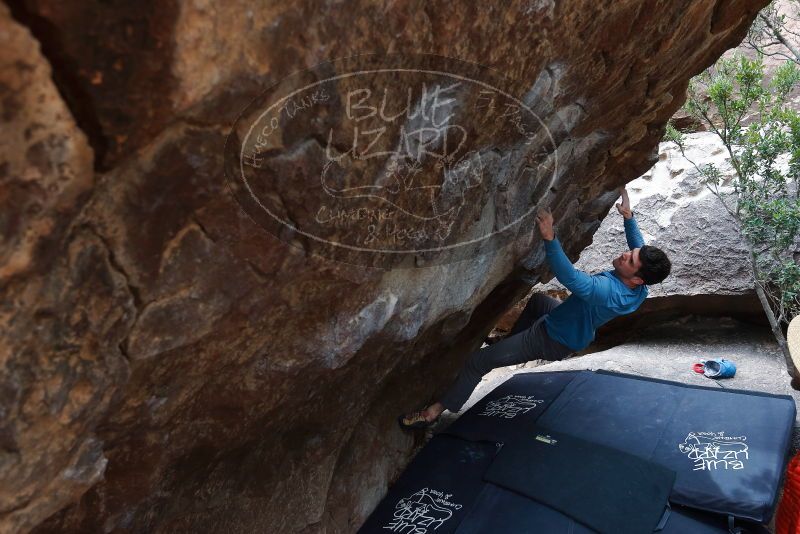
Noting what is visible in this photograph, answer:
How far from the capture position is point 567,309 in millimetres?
3854

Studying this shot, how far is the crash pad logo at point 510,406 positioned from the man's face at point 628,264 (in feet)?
4.35

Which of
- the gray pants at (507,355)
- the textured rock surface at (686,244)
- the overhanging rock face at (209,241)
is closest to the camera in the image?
the overhanging rock face at (209,241)

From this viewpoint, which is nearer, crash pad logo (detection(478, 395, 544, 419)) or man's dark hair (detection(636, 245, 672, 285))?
man's dark hair (detection(636, 245, 672, 285))

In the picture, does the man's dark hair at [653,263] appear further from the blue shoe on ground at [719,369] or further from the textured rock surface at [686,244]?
the textured rock surface at [686,244]

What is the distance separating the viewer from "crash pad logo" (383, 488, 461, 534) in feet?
11.2

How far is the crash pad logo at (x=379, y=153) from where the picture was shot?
1668 millimetres

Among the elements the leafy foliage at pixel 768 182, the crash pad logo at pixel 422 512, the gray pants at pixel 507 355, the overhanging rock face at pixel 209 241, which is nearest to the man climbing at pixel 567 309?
the gray pants at pixel 507 355

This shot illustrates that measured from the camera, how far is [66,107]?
1267 mm

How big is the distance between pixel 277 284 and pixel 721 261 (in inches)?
226

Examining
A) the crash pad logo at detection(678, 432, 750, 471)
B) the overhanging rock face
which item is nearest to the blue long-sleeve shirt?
the overhanging rock face

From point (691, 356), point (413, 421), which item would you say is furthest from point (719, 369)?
point (413, 421)

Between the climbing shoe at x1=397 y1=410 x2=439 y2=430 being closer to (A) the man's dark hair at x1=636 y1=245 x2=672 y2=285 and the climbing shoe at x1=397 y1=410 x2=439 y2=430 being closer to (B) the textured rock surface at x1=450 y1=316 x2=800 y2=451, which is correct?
(B) the textured rock surface at x1=450 y1=316 x2=800 y2=451

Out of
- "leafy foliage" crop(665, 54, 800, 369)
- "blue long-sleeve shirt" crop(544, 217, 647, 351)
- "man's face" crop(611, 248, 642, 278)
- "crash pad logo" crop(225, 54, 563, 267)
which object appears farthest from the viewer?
"leafy foliage" crop(665, 54, 800, 369)

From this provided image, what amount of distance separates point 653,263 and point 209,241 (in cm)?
267
